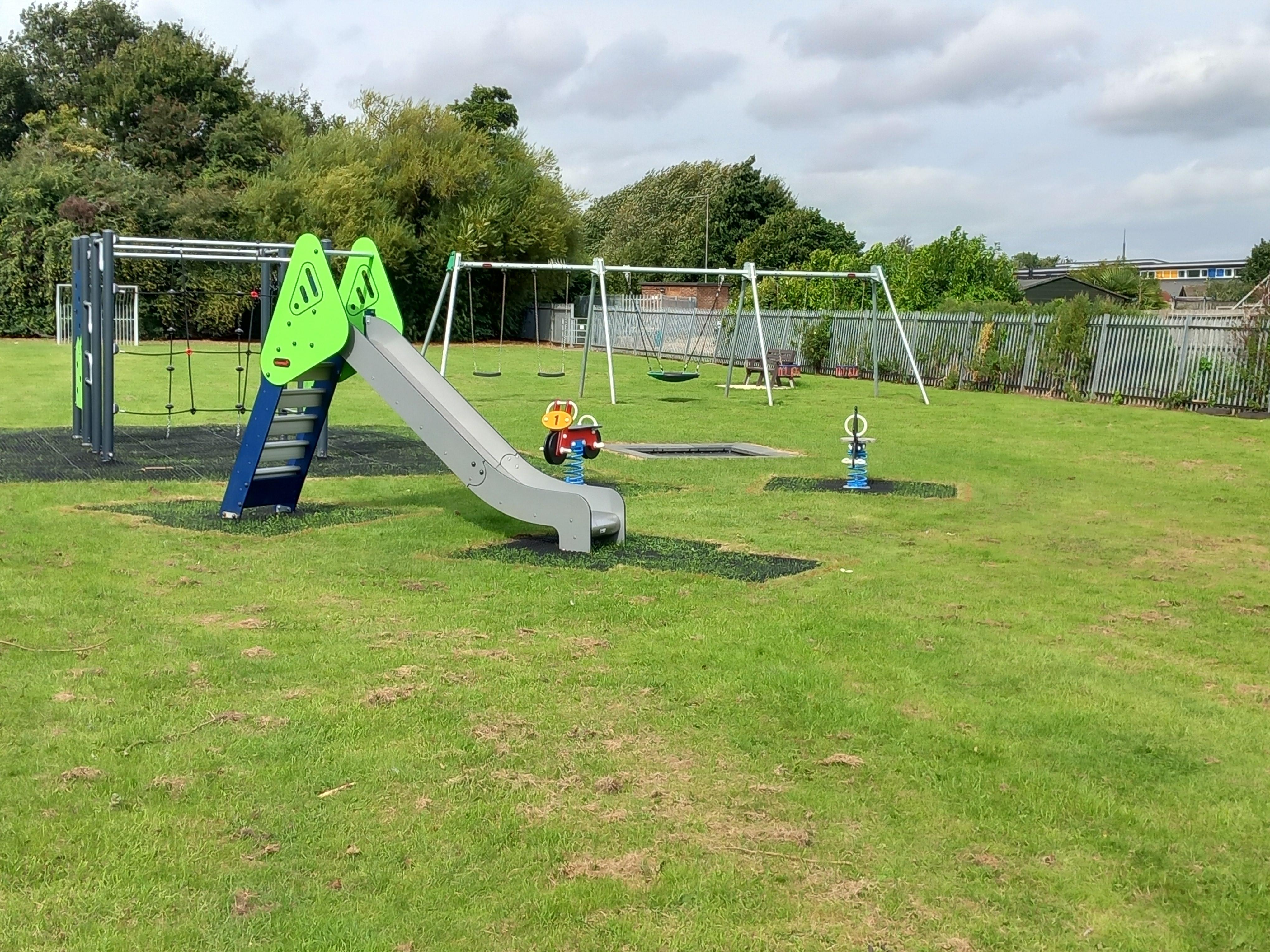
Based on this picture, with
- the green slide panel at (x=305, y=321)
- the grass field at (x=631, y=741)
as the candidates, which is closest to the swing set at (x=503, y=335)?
the green slide panel at (x=305, y=321)

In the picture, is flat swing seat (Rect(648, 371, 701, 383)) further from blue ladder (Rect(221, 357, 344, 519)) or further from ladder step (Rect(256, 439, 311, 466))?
ladder step (Rect(256, 439, 311, 466))

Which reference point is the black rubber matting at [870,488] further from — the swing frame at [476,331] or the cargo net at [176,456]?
the swing frame at [476,331]

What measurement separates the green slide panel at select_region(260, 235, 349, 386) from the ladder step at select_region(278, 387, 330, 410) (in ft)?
0.94

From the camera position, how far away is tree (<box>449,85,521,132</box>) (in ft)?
204

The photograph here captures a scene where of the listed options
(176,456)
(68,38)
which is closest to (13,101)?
(68,38)

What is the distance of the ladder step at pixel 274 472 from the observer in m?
Answer: 9.27

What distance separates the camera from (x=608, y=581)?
7.46 m

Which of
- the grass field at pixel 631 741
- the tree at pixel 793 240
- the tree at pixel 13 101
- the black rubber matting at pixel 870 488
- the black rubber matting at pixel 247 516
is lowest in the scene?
the grass field at pixel 631 741

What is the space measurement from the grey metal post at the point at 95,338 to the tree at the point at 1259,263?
Result: 84.8 meters

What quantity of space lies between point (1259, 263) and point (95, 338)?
297ft

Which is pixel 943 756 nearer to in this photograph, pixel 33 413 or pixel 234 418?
pixel 234 418

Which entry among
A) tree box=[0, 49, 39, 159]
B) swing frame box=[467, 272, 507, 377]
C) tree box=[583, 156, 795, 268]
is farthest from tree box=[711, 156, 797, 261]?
tree box=[0, 49, 39, 159]

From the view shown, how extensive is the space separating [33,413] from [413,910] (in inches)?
615

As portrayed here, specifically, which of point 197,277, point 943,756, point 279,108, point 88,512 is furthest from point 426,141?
point 943,756
